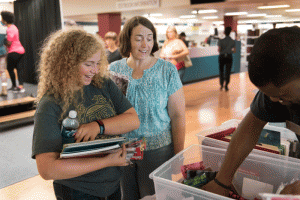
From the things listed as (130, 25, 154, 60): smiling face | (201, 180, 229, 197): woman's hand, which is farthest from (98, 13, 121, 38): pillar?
(201, 180, 229, 197): woman's hand

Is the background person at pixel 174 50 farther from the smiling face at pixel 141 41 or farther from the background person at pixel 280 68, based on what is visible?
the background person at pixel 280 68

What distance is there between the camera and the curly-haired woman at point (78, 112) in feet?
3.15

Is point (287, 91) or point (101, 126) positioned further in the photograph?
point (101, 126)

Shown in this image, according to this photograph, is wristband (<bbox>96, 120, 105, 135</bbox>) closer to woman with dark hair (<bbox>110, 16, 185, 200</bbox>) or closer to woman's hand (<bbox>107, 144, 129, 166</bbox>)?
woman's hand (<bbox>107, 144, 129, 166</bbox>)

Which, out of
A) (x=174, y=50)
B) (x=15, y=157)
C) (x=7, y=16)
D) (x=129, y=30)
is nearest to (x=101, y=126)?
(x=129, y=30)

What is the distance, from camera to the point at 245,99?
6.55 meters

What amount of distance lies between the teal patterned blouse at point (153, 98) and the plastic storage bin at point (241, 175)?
0.50 metres

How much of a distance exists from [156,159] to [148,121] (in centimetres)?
23

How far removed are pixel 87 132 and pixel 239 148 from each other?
1.86ft

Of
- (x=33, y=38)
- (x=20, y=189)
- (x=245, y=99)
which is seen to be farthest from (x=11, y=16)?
(x=245, y=99)

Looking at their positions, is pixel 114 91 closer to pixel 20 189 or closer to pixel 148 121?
pixel 148 121

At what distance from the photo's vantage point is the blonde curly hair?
1.07 m

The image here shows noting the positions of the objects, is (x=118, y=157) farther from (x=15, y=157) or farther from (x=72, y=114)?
(x=15, y=157)

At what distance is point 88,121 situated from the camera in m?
1.11
